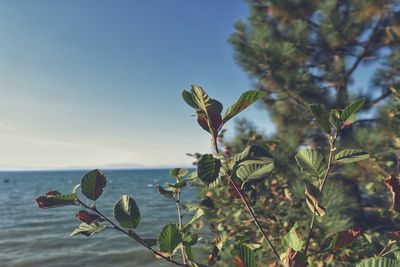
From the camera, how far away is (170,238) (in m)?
0.94

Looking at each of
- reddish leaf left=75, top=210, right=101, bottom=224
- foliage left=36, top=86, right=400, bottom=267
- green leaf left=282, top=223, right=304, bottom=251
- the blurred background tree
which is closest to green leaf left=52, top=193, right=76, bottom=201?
foliage left=36, top=86, right=400, bottom=267

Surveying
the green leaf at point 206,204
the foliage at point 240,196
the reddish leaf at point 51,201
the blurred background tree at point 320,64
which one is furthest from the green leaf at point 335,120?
the blurred background tree at point 320,64

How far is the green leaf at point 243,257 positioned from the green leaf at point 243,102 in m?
0.31

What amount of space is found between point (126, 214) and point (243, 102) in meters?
0.44

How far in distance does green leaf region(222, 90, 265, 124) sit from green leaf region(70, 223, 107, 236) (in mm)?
450

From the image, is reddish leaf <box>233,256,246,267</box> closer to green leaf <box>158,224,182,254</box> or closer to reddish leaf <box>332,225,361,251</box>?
green leaf <box>158,224,182,254</box>

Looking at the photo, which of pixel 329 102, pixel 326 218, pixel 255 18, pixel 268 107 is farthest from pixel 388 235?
pixel 255 18

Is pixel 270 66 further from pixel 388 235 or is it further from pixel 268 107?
pixel 388 235

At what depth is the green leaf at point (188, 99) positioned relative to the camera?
80 cm

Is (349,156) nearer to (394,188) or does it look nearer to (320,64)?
(394,188)

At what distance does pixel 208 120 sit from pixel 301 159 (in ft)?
1.12

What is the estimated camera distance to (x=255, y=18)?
25.0ft

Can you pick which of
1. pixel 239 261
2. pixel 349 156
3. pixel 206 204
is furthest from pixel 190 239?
pixel 349 156

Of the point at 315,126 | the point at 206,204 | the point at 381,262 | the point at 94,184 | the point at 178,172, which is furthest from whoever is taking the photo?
the point at 315,126
